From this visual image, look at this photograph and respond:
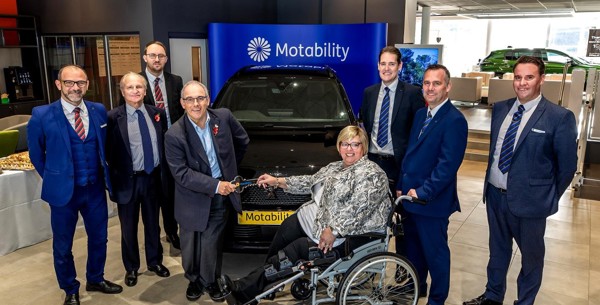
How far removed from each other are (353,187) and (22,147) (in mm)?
3946

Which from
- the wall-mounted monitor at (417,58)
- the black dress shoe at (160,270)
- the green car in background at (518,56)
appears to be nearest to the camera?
the black dress shoe at (160,270)

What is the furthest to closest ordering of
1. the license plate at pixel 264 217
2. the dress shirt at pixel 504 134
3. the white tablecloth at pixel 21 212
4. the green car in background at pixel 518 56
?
the green car in background at pixel 518 56 → the white tablecloth at pixel 21 212 → the license plate at pixel 264 217 → the dress shirt at pixel 504 134

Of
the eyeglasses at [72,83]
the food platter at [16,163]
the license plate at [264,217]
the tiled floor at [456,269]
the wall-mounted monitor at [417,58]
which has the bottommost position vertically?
the tiled floor at [456,269]

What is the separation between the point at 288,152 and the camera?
130 inches

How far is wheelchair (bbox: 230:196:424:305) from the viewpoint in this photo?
7.95 feet

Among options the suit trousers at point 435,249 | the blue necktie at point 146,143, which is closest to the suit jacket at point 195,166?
the blue necktie at point 146,143

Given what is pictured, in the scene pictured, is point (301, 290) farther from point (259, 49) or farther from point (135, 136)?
point (259, 49)

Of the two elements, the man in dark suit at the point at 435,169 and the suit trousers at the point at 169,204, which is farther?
the suit trousers at the point at 169,204

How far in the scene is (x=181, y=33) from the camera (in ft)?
21.3

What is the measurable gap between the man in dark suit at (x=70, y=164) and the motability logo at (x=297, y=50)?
13.8ft

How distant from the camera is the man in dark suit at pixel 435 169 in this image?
97.6 inches

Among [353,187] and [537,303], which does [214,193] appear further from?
[537,303]

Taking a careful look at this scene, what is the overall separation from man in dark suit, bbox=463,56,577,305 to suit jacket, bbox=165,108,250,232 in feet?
5.18

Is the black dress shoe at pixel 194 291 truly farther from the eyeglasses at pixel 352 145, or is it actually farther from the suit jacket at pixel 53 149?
the eyeglasses at pixel 352 145
